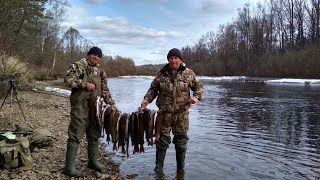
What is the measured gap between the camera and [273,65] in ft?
211

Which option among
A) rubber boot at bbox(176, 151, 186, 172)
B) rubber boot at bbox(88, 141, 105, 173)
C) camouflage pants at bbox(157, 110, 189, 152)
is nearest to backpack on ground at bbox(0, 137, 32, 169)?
rubber boot at bbox(88, 141, 105, 173)

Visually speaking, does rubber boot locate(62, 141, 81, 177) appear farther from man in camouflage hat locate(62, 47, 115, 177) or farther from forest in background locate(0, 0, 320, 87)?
forest in background locate(0, 0, 320, 87)

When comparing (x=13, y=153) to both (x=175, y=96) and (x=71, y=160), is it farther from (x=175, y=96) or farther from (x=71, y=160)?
(x=175, y=96)

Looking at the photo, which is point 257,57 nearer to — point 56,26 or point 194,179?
point 56,26

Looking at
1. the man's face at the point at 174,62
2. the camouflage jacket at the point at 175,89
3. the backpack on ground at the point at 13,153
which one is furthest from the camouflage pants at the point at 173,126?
the backpack on ground at the point at 13,153

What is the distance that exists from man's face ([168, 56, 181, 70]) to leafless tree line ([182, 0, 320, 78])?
164ft

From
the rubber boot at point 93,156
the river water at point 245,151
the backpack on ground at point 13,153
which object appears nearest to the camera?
the backpack on ground at point 13,153

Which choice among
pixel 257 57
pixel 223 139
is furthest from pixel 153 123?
pixel 257 57

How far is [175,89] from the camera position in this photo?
6586mm

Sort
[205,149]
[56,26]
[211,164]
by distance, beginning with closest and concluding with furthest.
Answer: [211,164] < [205,149] < [56,26]

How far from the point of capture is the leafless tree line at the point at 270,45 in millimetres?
58584

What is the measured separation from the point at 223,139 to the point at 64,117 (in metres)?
5.67

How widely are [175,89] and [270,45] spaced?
78.3 meters

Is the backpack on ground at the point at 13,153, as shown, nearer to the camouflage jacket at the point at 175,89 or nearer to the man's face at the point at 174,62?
the camouflage jacket at the point at 175,89
